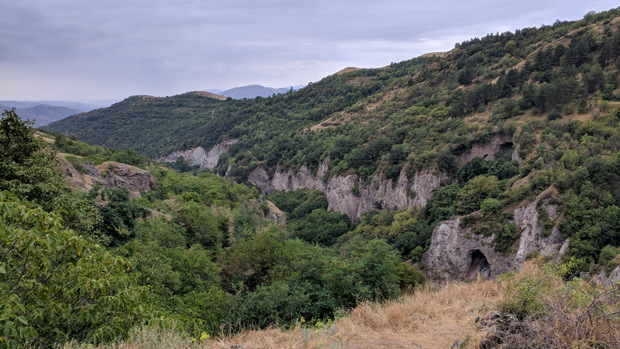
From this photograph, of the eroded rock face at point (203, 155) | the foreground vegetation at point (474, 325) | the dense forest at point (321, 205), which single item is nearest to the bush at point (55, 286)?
the dense forest at point (321, 205)

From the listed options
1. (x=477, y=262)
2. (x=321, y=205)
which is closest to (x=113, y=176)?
(x=477, y=262)

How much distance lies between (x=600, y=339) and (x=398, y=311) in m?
3.30

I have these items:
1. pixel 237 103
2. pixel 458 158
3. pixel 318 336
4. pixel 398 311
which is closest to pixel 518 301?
pixel 398 311

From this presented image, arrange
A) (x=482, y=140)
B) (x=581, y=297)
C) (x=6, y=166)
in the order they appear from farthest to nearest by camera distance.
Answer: (x=482, y=140) < (x=6, y=166) < (x=581, y=297)

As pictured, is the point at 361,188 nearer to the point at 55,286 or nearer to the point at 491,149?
the point at 491,149

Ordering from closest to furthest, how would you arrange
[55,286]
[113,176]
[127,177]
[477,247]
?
[55,286]
[477,247]
[113,176]
[127,177]

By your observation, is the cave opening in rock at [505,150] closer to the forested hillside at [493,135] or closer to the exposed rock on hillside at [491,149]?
the exposed rock on hillside at [491,149]

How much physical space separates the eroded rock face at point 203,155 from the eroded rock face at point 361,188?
30.5m

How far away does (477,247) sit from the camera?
28391mm

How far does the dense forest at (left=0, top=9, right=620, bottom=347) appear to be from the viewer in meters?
4.95

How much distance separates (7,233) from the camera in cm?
434

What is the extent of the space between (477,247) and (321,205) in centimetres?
3372

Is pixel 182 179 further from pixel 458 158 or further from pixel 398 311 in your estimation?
pixel 398 311

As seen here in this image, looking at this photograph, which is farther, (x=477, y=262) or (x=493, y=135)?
(x=493, y=135)
